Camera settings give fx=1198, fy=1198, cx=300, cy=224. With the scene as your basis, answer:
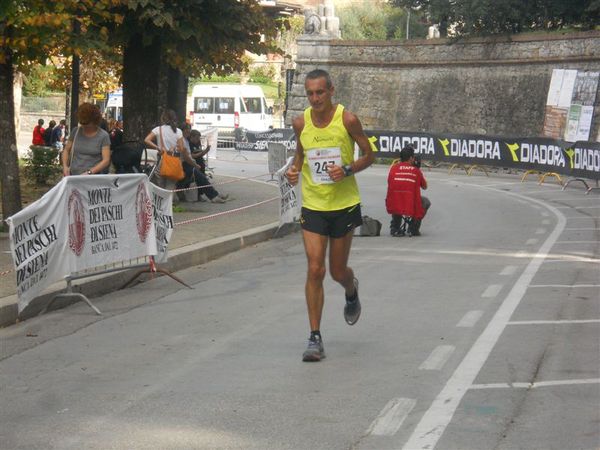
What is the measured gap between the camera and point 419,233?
63.7 ft

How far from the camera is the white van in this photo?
5759 cm

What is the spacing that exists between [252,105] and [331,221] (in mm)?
50119

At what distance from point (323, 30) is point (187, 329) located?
2002 inches

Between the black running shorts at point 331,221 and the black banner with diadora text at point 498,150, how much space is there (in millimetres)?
25927

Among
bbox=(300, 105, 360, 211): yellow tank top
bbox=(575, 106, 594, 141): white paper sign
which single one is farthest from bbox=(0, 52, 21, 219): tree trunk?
→ bbox=(575, 106, 594, 141): white paper sign

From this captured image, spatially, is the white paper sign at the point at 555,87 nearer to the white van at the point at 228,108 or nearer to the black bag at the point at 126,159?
the white van at the point at 228,108

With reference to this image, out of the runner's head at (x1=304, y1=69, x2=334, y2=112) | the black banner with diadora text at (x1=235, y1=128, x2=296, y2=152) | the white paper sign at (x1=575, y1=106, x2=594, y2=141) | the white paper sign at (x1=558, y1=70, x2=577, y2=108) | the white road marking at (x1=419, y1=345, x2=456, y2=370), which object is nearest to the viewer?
the white road marking at (x1=419, y1=345, x2=456, y2=370)

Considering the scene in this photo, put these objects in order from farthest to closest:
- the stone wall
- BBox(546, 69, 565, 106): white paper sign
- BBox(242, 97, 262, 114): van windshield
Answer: BBox(242, 97, 262, 114): van windshield → the stone wall → BBox(546, 69, 565, 106): white paper sign

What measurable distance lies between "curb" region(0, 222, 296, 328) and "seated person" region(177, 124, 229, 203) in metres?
3.27

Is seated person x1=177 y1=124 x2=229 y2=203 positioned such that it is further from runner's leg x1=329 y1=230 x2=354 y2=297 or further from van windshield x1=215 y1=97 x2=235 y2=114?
van windshield x1=215 y1=97 x2=235 y2=114

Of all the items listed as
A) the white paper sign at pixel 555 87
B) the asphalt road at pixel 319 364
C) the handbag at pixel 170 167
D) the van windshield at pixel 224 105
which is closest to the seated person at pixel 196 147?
the handbag at pixel 170 167

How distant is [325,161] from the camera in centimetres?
840

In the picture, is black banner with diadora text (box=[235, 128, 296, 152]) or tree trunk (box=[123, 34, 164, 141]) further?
black banner with diadora text (box=[235, 128, 296, 152])

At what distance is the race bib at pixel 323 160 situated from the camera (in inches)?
330
